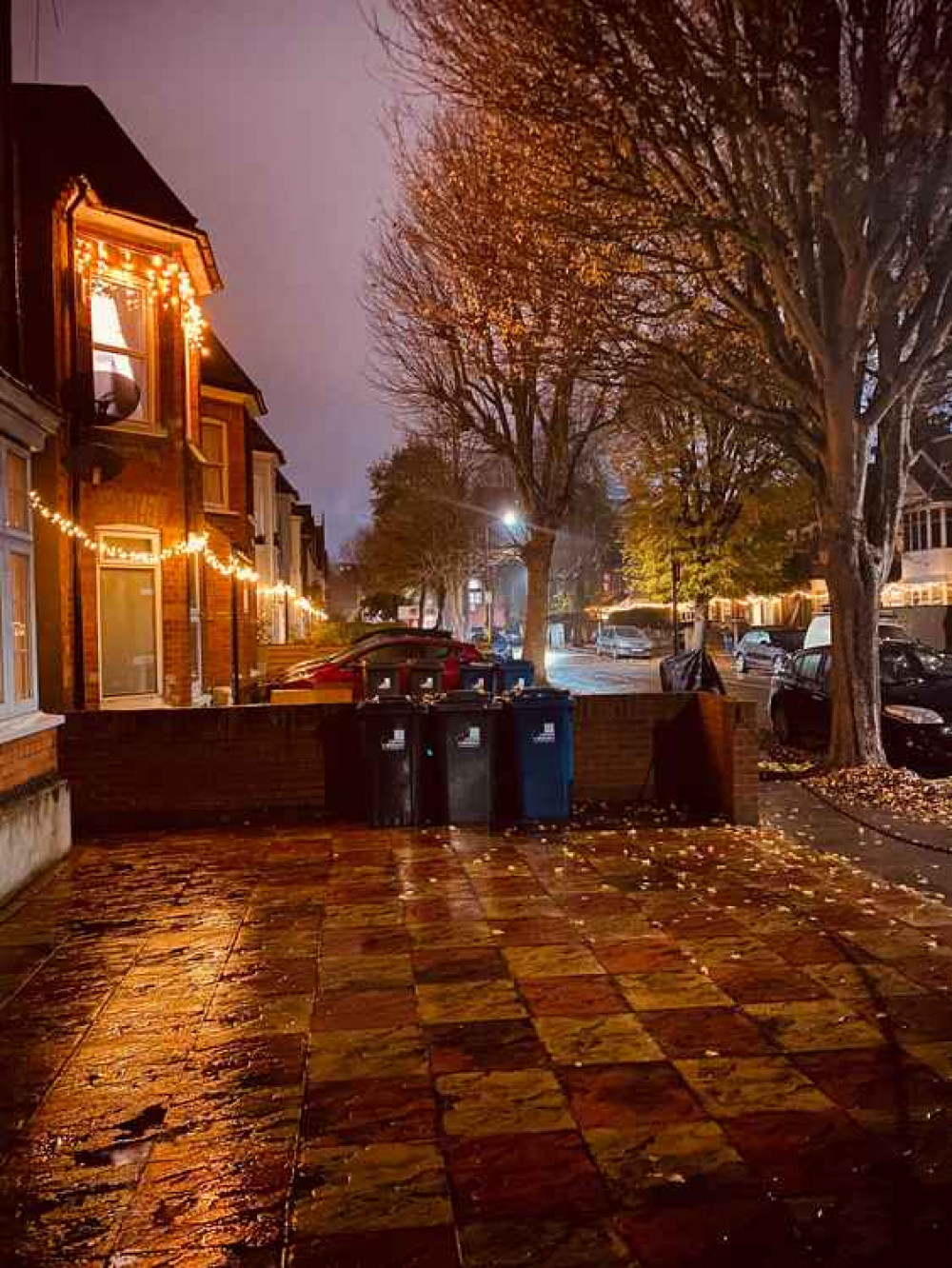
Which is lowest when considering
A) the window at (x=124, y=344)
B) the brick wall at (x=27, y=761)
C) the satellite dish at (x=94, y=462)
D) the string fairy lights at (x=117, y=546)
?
the brick wall at (x=27, y=761)

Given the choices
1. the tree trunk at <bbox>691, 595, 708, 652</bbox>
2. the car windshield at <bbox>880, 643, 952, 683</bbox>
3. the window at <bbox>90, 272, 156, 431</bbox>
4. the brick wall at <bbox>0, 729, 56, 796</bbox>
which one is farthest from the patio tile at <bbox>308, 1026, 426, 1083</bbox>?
the tree trunk at <bbox>691, 595, 708, 652</bbox>

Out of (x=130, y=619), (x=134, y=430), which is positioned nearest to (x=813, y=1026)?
(x=130, y=619)

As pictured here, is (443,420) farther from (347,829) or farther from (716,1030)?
(716,1030)

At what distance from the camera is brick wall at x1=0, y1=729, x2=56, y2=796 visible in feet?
24.3

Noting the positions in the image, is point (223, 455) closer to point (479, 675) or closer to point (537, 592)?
point (537, 592)

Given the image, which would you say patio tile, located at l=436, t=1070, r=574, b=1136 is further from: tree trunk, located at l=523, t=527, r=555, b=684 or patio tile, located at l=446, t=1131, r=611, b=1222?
tree trunk, located at l=523, t=527, r=555, b=684

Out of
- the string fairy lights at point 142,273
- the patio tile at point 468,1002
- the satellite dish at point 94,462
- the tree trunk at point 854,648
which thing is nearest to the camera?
the patio tile at point 468,1002

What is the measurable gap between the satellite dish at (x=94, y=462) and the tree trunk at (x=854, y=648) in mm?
8909

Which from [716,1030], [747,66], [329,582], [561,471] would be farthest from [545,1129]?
[329,582]

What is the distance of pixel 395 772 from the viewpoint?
9453 millimetres

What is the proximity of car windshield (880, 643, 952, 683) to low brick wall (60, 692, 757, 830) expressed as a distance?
6112 mm

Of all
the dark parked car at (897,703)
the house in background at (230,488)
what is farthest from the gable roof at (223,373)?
the dark parked car at (897,703)

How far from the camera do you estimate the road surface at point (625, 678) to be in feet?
96.2

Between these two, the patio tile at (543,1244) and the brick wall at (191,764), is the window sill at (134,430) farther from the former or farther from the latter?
the patio tile at (543,1244)
